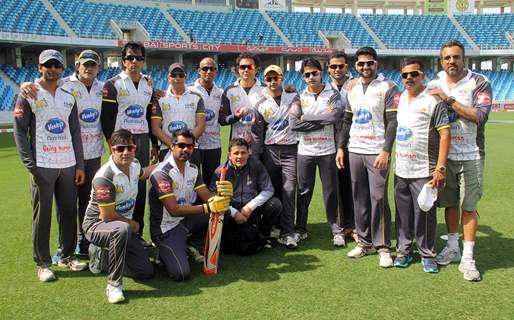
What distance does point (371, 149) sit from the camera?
4754 mm

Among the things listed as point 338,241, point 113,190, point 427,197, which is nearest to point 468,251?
point 427,197

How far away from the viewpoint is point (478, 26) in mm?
44875

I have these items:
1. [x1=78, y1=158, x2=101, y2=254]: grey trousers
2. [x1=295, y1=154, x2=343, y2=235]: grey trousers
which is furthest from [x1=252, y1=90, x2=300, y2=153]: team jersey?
[x1=78, y1=158, x2=101, y2=254]: grey trousers

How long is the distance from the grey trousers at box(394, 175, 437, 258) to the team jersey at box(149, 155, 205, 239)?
2207 millimetres

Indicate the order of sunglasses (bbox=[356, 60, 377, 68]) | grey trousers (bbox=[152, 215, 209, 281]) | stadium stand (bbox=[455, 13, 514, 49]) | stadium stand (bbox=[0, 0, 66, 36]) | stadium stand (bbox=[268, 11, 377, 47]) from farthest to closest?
stadium stand (bbox=[455, 13, 514, 49]), stadium stand (bbox=[268, 11, 377, 47]), stadium stand (bbox=[0, 0, 66, 36]), sunglasses (bbox=[356, 60, 377, 68]), grey trousers (bbox=[152, 215, 209, 281])

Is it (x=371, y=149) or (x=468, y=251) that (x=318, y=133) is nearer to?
(x=371, y=149)

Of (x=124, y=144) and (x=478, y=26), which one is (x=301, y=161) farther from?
(x=478, y=26)

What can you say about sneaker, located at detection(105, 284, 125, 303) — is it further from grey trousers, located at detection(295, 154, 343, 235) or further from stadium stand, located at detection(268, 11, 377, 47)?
stadium stand, located at detection(268, 11, 377, 47)

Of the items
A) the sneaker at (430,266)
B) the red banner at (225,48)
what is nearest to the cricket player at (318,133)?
the sneaker at (430,266)

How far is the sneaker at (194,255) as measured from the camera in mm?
4902

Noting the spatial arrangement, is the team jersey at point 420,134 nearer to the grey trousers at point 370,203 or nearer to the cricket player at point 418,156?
the cricket player at point 418,156

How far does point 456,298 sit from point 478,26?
48.9 meters

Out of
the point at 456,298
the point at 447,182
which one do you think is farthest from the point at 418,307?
the point at 447,182

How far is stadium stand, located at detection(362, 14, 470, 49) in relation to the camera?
41344 millimetres
